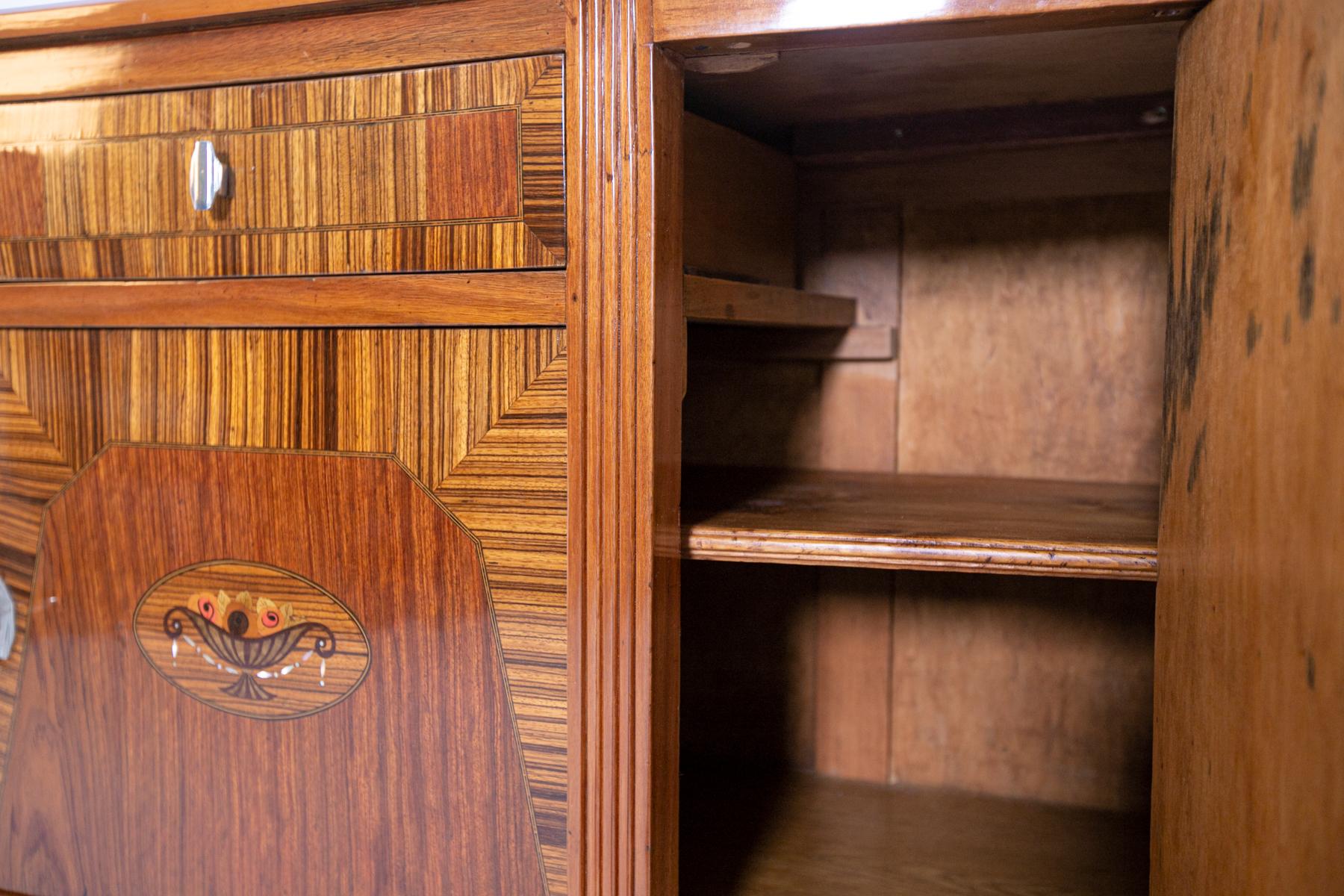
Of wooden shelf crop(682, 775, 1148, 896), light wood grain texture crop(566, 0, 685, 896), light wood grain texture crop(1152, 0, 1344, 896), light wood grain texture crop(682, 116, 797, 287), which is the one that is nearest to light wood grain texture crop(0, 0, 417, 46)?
light wood grain texture crop(566, 0, 685, 896)

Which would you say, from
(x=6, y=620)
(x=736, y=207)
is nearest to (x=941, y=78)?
(x=736, y=207)

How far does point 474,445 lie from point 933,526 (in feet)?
1.11

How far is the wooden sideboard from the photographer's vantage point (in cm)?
64

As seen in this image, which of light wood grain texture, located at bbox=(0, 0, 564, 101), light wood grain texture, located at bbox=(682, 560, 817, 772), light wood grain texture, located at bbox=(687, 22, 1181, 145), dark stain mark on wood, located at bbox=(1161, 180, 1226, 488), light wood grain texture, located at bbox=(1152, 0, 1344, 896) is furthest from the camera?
light wood grain texture, located at bbox=(682, 560, 817, 772)

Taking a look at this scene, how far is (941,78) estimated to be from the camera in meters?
0.94

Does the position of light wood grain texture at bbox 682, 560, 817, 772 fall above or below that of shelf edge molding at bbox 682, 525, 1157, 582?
below

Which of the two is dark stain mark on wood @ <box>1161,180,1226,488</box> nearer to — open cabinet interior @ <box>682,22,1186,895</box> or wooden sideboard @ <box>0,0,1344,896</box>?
wooden sideboard @ <box>0,0,1344,896</box>

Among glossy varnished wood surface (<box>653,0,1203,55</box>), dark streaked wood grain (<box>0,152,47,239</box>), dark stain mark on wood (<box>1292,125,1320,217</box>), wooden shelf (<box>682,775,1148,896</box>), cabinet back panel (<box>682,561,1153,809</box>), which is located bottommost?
wooden shelf (<box>682,775,1148,896</box>)

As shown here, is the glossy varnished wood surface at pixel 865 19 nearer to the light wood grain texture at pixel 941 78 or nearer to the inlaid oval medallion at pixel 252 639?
the light wood grain texture at pixel 941 78

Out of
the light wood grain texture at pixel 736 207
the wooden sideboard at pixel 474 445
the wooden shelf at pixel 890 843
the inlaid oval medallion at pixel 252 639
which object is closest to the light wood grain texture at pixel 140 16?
the wooden sideboard at pixel 474 445

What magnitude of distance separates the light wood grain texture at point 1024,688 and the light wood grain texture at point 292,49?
2.36 ft

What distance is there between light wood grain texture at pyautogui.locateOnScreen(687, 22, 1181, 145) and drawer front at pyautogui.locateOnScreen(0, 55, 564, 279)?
23cm

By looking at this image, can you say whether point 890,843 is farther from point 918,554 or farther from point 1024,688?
point 918,554

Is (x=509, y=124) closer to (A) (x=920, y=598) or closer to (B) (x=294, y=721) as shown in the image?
(B) (x=294, y=721)
